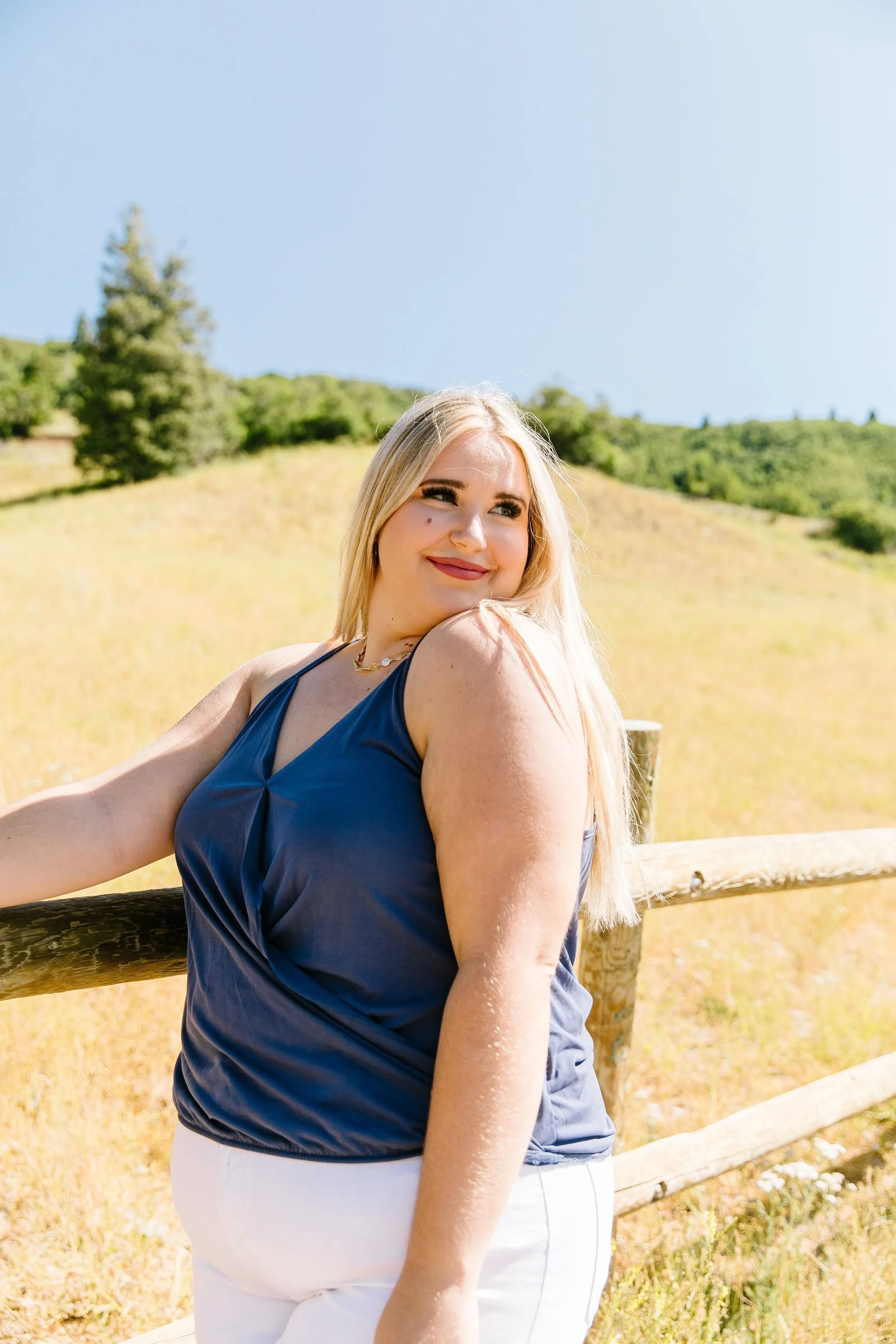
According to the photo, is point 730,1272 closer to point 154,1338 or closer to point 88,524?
point 154,1338

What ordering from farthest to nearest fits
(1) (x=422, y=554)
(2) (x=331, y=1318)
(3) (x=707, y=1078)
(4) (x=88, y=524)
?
(4) (x=88, y=524) → (3) (x=707, y=1078) → (1) (x=422, y=554) → (2) (x=331, y=1318)

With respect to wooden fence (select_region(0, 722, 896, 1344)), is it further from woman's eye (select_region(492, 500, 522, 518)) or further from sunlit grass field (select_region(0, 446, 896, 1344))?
woman's eye (select_region(492, 500, 522, 518))

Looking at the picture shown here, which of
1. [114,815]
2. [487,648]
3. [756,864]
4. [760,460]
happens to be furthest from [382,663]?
[760,460]

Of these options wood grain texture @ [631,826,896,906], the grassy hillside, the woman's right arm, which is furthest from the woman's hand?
the grassy hillside

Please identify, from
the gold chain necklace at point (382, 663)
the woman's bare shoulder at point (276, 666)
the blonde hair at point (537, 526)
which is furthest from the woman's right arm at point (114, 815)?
the blonde hair at point (537, 526)

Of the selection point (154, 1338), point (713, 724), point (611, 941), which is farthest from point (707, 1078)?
point (713, 724)

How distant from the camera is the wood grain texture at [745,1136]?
2469mm

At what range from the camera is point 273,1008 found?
1259 mm

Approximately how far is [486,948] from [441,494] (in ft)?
2.66

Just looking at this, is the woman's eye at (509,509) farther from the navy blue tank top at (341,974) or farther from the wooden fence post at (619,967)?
the wooden fence post at (619,967)

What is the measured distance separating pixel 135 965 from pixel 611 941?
50.8 inches

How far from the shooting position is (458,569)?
154 cm

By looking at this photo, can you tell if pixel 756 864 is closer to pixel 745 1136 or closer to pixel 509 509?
pixel 745 1136

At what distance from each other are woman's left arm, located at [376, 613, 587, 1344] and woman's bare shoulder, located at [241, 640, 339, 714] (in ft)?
2.20
